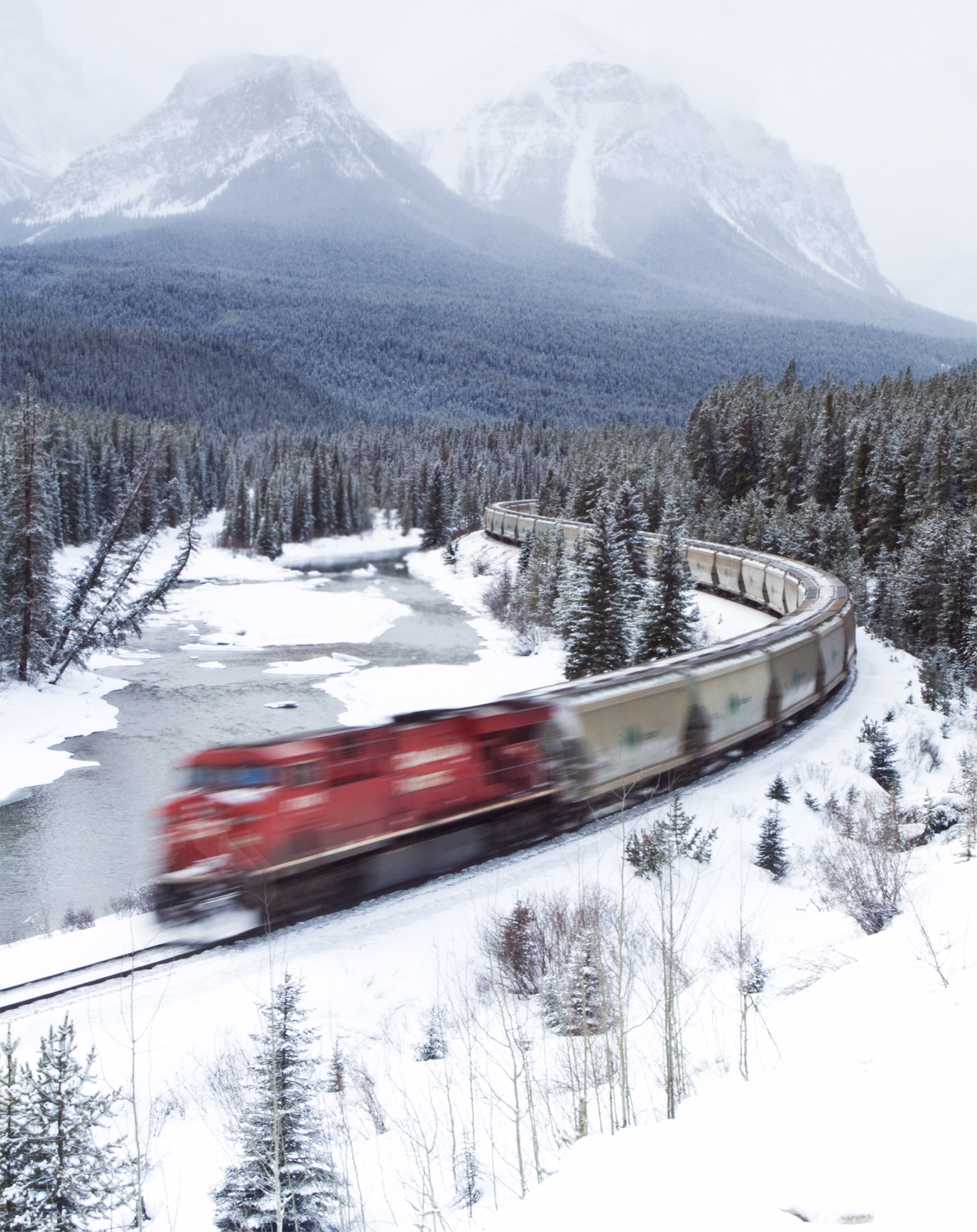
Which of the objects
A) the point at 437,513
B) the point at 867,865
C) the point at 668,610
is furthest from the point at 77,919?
the point at 437,513

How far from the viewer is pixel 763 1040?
8805 mm

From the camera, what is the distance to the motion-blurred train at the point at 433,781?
13312 millimetres

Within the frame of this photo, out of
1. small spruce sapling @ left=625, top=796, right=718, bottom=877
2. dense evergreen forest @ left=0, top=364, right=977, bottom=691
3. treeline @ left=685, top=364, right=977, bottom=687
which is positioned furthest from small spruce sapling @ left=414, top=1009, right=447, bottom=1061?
treeline @ left=685, top=364, right=977, bottom=687

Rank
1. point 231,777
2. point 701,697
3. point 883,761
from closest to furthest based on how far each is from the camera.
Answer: point 231,777
point 701,697
point 883,761

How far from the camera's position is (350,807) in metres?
14.0

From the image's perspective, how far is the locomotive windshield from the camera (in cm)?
1329

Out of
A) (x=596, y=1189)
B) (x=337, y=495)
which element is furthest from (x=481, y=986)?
(x=337, y=495)

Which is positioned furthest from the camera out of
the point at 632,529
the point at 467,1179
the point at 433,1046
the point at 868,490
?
the point at 868,490

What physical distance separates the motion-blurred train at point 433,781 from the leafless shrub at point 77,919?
161 inches

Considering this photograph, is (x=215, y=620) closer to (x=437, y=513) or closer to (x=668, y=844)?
(x=437, y=513)

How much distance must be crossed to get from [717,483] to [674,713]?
250 feet

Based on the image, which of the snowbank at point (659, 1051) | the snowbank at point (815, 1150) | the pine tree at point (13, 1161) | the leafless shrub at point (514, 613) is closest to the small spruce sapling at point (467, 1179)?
the snowbank at point (659, 1051)

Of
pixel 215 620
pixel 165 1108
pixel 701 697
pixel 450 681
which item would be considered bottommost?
pixel 215 620

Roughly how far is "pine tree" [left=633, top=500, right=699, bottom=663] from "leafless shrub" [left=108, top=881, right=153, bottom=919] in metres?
22.2
